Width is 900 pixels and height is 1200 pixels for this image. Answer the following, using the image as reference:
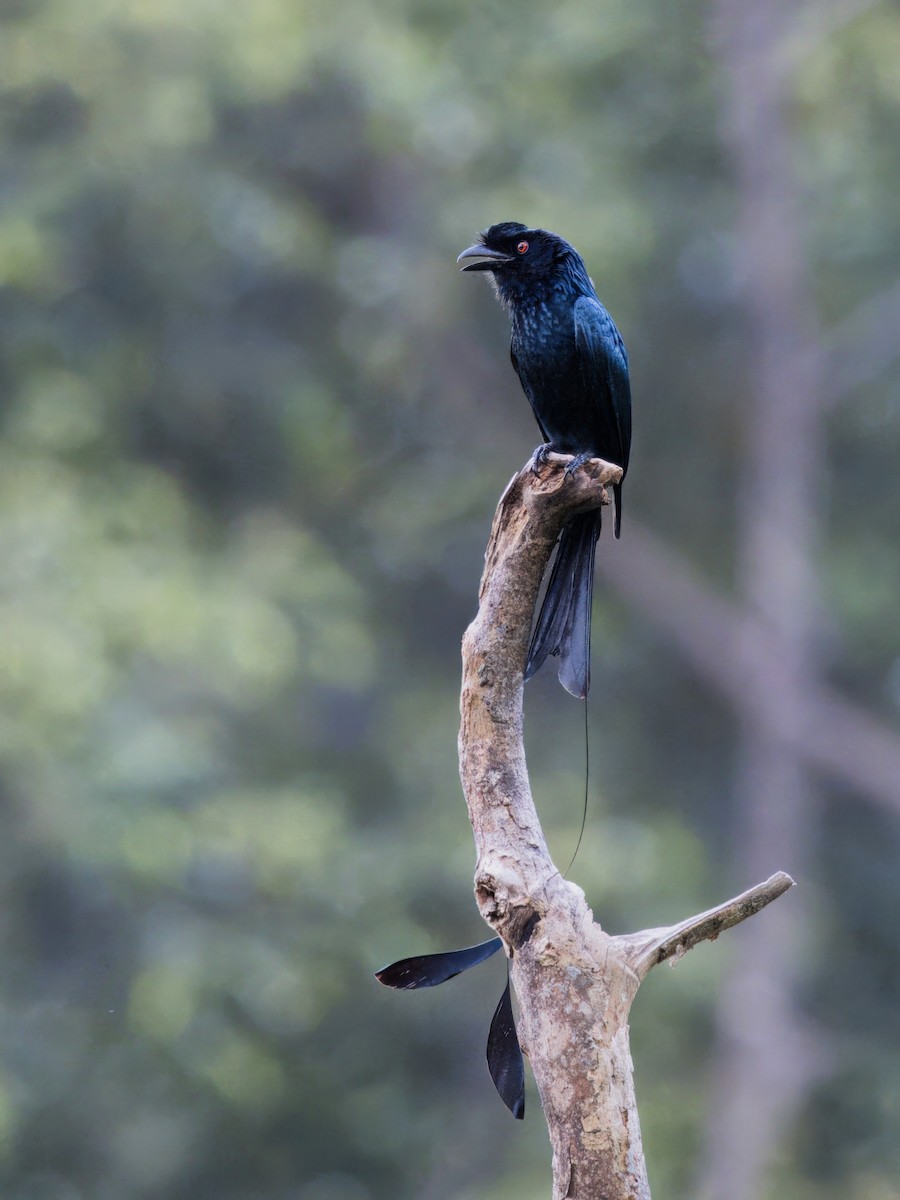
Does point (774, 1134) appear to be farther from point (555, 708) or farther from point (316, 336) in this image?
point (316, 336)

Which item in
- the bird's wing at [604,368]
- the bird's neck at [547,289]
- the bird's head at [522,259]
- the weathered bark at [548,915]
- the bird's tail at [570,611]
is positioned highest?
the bird's head at [522,259]

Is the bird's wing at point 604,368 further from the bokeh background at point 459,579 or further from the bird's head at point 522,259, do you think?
the bokeh background at point 459,579

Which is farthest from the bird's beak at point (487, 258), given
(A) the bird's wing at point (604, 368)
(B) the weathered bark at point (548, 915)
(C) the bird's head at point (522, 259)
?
(B) the weathered bark at point (548, 915)

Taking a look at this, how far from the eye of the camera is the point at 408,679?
6.97m

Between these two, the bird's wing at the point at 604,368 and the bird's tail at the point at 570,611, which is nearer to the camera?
the bird's tail at the point at 570,611

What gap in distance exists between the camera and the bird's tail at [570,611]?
91.0 inches

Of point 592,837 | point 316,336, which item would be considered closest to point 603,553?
point 592,837

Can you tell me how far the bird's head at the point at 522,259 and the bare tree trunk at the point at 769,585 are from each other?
4075mm

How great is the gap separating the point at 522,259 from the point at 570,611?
38.6 inches

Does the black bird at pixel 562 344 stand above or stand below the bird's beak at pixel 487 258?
below

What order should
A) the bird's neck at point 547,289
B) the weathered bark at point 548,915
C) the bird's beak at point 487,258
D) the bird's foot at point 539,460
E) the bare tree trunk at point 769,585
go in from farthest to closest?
the bare tree trunk at point 769,585
the bird's beak at point 487,258
the bird's neck at point 547,289
the bird's foot at point 539,460
the weathered bark at point 548,915

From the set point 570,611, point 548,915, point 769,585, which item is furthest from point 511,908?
point 769,585

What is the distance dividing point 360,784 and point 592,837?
1151mm

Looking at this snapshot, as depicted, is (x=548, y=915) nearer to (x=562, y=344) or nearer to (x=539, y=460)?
(x=539, y=460)
